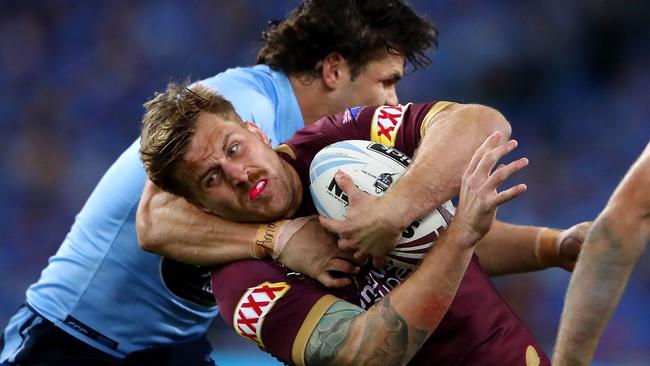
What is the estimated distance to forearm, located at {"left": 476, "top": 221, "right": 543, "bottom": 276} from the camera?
329cm

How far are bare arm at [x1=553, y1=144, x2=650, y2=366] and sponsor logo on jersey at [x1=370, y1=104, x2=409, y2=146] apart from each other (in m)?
0.83

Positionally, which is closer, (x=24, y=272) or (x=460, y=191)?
(x=460, y=191)

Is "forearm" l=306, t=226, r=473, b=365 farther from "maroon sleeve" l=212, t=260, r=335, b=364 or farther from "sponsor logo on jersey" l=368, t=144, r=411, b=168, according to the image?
"sponsor logo on jersey" l=368, t=144, r=411, b=168

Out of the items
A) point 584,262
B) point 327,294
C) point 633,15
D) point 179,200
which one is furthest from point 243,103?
point 633,15

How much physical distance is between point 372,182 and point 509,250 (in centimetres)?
105

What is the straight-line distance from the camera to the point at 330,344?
93.9 inches

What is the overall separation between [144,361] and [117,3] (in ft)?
14.3

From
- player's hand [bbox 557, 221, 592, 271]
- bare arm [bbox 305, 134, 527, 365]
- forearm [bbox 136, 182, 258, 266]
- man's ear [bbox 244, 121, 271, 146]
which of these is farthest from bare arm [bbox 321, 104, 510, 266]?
player's hand [bbox 557, 221, 592, 271]

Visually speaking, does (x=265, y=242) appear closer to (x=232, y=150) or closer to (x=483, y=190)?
(x=232, y=150)

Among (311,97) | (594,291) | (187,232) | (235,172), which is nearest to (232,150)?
(235,172)

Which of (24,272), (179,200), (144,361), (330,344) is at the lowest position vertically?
(24,272)

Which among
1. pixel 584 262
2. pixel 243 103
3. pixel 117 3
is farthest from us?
pixel 117 3

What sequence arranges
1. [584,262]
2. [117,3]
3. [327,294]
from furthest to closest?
1. [117,3]
2. [327,294]
3. [584,262]

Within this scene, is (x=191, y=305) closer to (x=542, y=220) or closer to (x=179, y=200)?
(x=179, y=200)
